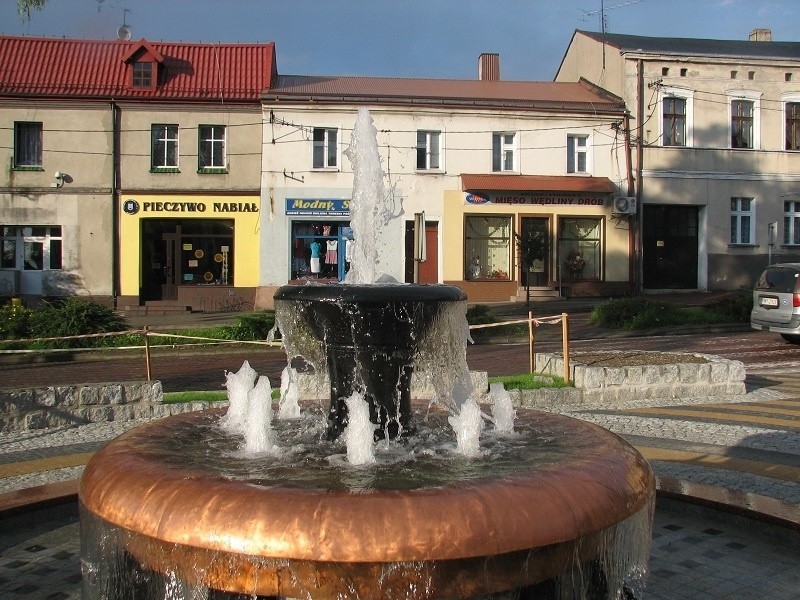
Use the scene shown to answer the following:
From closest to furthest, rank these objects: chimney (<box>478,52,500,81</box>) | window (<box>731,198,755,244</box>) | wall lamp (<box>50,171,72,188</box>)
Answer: wall lamp (<box>50,171,72,188</box>), window (<box>731,198,755,244</box>), chimney (<box>478,52,500,81</box>)

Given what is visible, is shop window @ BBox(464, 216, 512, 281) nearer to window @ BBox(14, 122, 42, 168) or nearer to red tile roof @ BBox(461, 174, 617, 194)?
red tile roof @ BBox(461, 174, 617, 194)

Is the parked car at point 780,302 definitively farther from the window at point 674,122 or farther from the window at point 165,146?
the window at point 165,146

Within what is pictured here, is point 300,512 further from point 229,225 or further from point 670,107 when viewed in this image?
point 670,107

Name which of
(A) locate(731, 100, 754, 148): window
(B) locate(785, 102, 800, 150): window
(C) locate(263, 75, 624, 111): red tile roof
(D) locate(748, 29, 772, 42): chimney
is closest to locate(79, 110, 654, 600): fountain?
(C) locate(263, 75, 624, 111): red tile roof

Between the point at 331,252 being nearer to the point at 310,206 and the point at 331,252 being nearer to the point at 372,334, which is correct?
the point at 310,206

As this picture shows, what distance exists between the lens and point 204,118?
1131 inches

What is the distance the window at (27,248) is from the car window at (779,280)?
23.5 metres

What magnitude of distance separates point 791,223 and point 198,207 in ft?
78.3

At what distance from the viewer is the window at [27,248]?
2817 centimetres

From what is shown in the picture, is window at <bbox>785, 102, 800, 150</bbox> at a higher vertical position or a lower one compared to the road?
higher

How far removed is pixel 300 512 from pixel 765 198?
107ft

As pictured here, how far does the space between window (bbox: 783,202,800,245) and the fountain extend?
30.4 m

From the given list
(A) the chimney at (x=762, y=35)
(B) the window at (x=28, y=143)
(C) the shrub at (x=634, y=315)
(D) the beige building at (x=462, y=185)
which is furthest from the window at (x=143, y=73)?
(A) the chimney at (x=762, y=35)

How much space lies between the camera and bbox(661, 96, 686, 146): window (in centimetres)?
3064
